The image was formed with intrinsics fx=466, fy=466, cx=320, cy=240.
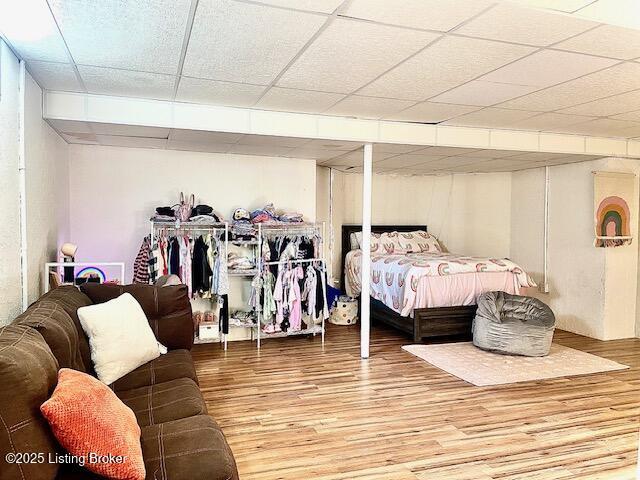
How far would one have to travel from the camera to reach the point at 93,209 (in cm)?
478

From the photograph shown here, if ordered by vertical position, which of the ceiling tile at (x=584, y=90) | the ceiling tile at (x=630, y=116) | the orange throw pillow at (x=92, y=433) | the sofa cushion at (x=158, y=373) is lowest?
the sofa cushion at (x=158, y=373)

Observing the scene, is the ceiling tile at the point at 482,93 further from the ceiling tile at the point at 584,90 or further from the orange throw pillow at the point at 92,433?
the orange throw pillow at the point at 92,433

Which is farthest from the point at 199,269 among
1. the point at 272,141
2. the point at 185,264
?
the point at 272,141

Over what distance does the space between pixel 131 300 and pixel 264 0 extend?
1918 mm

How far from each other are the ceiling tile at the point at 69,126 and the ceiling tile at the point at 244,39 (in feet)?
4.13

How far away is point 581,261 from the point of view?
580 centimetres

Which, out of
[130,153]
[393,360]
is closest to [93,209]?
[130,153]

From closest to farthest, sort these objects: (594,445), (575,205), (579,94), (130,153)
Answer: (594,445)
(579,94)
(130,153)
(575,205)

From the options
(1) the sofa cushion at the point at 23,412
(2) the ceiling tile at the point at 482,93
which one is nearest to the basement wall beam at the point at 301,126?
(2) the ceiling tile at the point at 482,93

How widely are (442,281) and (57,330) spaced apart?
418 centimetres

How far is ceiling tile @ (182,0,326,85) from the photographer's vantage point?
7.09 feet

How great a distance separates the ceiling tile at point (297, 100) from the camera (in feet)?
11.5

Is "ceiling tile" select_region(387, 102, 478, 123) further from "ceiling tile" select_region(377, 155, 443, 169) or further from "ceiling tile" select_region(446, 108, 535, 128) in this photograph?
"ceiling tile" select_region(377, 155, 443, 169)

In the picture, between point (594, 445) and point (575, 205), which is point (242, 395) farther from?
point (575, 205)
